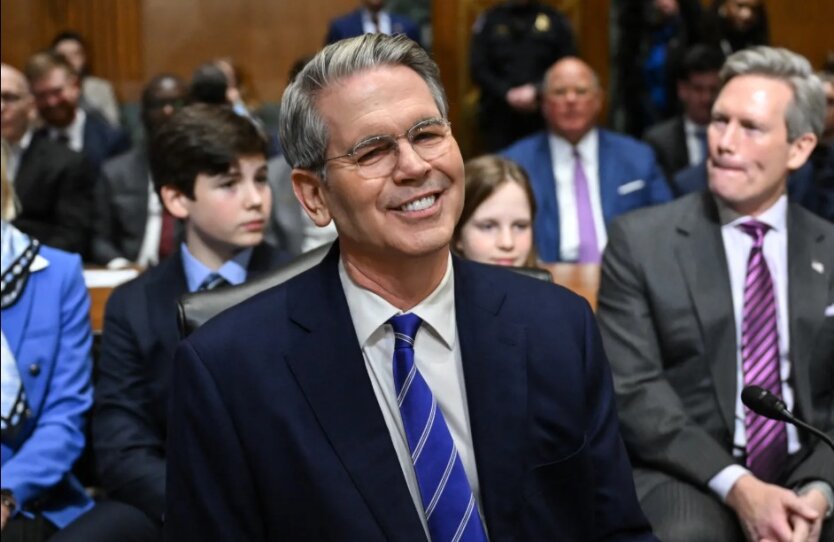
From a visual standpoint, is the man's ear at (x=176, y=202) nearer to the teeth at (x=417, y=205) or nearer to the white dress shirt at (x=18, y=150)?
the teeth at (x=417, y=205)

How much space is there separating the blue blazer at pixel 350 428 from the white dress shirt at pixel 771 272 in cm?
99

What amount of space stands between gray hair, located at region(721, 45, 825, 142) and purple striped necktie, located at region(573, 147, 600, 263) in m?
2.00

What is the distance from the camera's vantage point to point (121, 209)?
4953 mm

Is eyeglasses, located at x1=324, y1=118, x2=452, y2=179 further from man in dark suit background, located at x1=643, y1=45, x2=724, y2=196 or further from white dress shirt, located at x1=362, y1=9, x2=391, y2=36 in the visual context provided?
white dress shirt, located at x1=362, y1=9, x2=391, y2=36

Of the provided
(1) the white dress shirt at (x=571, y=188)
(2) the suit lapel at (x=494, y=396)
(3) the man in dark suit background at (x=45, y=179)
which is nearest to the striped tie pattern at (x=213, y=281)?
(2) the suit lapel at (x=494, y=396)

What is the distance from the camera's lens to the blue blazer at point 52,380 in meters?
2.69

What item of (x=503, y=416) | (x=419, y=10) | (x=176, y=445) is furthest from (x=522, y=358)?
(x=419, y=10)

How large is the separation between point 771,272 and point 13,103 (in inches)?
130

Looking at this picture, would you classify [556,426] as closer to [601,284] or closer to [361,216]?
[361,216]

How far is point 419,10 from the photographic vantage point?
823cm

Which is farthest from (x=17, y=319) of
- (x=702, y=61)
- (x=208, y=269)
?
(x=702, y=61)

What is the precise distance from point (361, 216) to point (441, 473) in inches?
15.1

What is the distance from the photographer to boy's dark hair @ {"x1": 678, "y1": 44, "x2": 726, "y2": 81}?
604 cm

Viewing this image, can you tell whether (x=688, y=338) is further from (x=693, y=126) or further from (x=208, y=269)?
(x=693, y=126)
